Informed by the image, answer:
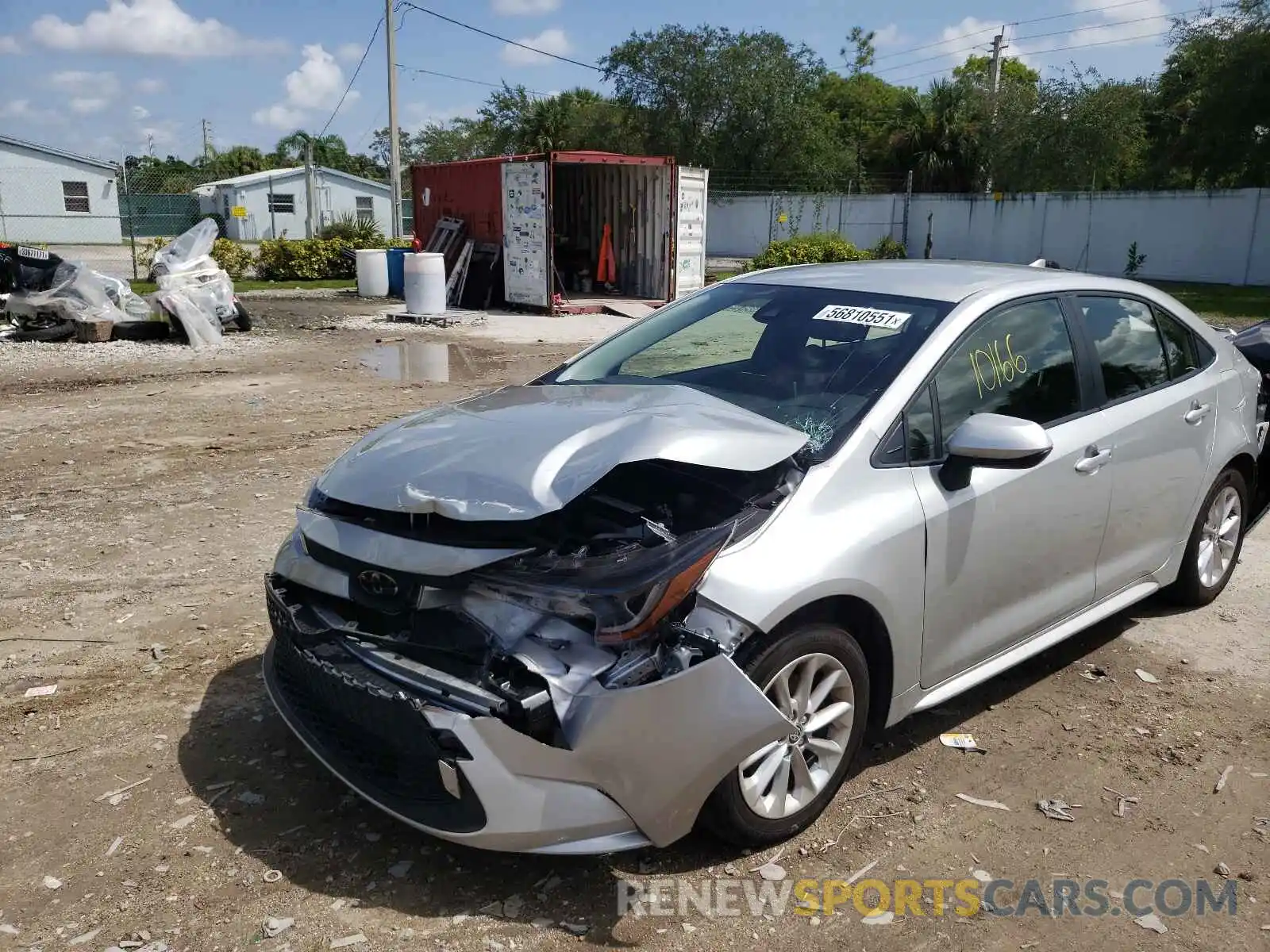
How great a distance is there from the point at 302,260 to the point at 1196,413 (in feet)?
77.0

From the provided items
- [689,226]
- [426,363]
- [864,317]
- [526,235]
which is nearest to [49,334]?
[426,363]

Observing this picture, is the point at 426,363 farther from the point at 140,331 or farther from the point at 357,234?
the point at 357,234

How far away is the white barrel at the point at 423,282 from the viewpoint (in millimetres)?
16734

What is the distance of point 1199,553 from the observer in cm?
485

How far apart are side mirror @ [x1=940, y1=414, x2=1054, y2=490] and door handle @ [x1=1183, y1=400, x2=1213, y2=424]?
5.12 ft

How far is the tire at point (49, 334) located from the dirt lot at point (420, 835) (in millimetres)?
8633

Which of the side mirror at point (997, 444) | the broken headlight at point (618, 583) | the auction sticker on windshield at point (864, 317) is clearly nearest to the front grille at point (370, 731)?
the broken headlight at point (618, 583)

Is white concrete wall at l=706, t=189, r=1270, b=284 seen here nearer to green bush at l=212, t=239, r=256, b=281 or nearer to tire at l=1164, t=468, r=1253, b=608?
green bush at l=212, t=239, r=256, b=281

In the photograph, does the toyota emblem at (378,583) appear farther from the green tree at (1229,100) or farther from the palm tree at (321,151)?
the palm tree at (321,151)

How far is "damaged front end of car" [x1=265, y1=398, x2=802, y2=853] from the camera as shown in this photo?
2645 mm

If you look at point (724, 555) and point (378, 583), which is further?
point (378, 583)

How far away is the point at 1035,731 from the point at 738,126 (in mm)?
47856

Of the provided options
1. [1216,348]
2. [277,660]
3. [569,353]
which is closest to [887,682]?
[277,660]

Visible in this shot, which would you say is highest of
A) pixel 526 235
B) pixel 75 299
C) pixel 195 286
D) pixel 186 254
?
pixel 526 235
